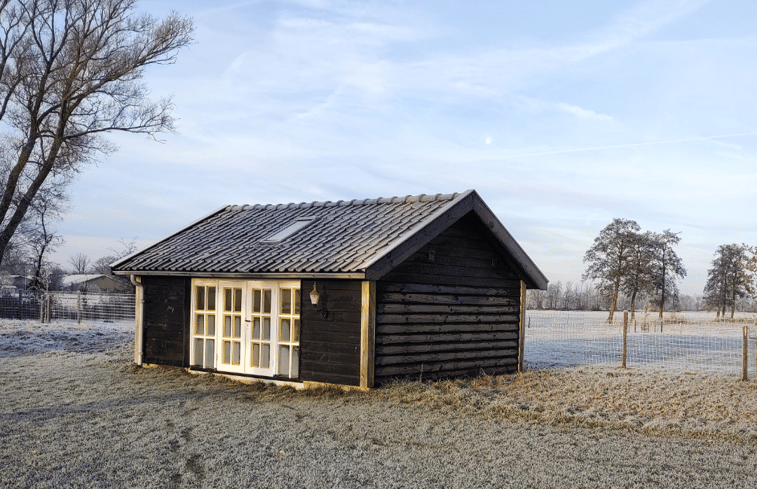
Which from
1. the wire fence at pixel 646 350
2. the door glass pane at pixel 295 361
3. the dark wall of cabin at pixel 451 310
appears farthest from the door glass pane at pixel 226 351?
the wire fence at pixel 646 350

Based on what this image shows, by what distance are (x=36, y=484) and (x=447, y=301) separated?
774 centimetres

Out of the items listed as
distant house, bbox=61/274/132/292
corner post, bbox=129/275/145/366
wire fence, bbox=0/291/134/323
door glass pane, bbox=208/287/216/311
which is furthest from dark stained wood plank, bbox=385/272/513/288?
distant house, bbox=61/274/132/292

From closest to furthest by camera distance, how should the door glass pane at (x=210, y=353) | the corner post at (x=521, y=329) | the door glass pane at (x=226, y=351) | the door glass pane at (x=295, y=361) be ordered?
the door glass pane at (x=295, y=361), the door glass pane at (x=226, y=351), the door glass pane at (x=210, y=353), the corner post at (x=521, y=329)

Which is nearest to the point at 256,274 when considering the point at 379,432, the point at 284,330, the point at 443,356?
the point at 284,330

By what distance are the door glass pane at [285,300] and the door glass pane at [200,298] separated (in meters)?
2.06

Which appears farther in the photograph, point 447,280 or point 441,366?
point 447,280

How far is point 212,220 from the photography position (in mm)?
15656

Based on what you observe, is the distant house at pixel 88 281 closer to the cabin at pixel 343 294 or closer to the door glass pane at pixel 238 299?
the cabin at pixel 343 294

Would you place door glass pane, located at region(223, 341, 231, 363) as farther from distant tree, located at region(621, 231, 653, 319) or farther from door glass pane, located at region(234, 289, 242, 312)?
distant tree, located at region(621, 231, 653, 319)

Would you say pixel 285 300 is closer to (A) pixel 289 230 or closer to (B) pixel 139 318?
(A) pixel 289 230

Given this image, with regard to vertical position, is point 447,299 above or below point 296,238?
below

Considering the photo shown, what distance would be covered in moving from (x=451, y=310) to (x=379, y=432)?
15.0ft

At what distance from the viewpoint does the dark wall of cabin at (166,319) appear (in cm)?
1279

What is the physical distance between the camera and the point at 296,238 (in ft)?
41.0
